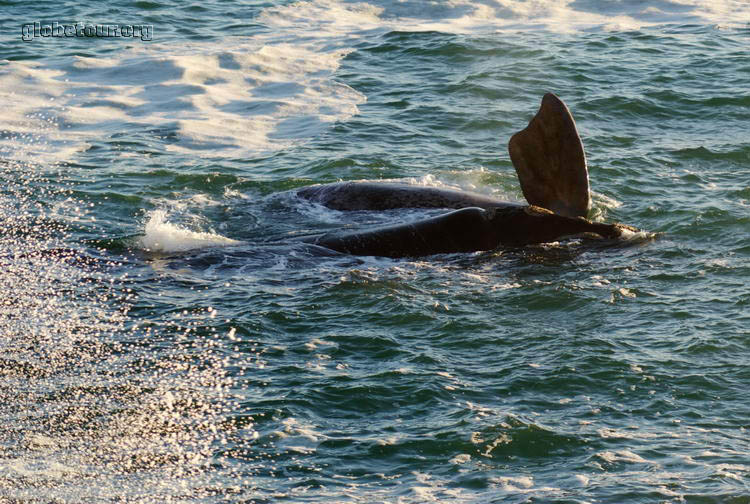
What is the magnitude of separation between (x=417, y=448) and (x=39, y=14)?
16429 millimetres

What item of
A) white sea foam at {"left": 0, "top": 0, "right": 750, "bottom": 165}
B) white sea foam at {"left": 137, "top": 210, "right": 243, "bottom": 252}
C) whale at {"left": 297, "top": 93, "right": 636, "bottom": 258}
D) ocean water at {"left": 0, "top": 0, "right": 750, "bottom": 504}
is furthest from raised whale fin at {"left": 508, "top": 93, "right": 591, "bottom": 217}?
white sea foam at {"left": 0, "top": 0, "right": 750, "bottom": 165}

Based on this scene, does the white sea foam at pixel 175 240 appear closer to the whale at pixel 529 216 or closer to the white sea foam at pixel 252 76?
the whale at pixel 529 216

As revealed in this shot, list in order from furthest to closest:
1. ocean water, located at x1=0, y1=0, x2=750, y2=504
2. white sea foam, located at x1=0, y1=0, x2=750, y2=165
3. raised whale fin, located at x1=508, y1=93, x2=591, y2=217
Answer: white sea foam, located at x1=0, y1=0, x2=750, y2=165
raised whale fin, located at x1=508, y1=93, x2=591, y2=217
ocean water, located at x1=0, y1=0, x2=750, y2=504

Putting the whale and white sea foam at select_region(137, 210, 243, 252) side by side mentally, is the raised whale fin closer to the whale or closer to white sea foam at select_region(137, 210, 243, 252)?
the whale

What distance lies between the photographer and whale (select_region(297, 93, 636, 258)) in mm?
8734

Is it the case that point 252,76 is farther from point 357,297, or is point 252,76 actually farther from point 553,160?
point 357,297

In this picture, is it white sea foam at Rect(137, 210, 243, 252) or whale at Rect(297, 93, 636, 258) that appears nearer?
whale at Rect(297, 93, 636, 258)

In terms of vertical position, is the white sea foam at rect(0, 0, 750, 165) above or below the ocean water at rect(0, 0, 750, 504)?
above

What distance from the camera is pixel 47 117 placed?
45.9ft

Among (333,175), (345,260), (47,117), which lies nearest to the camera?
(345,260)

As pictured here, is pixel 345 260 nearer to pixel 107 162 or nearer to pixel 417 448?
pixel 417 448

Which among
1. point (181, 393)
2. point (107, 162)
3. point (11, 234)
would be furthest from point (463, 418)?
point (107, 162)

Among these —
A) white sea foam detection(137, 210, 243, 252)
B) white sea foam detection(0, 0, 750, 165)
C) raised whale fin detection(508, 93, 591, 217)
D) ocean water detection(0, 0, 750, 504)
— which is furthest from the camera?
white sea foam detection(0, 0, 750, 165)

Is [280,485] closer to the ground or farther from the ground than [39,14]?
closer to the ground
